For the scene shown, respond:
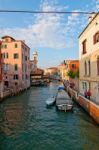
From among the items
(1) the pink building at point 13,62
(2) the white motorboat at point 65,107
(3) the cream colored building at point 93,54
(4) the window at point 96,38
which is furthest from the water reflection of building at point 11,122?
(1) the pink building at point 13,62

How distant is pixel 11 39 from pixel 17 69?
7429 mm

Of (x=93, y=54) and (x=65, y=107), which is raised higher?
(x=93, y=54)

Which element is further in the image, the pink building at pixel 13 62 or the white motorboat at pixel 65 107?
the pink building at pixel 13 62

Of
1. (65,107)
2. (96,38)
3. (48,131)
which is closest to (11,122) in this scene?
(48,131)

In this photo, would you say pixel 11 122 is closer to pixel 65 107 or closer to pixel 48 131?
pixel 48 131

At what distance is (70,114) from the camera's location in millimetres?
23828

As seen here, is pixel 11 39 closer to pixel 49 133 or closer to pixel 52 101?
pixel 52 101

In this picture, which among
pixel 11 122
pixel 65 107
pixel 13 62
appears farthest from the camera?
pixel 13 62

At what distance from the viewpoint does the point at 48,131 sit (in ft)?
57.7

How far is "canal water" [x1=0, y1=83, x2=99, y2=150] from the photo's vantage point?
1445cm

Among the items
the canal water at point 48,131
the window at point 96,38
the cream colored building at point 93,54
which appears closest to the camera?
the canal water at point 48,131

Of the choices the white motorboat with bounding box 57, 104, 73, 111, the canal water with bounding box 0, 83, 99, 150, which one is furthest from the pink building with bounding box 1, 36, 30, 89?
the canal water with bounding box 0, 83, 99, 150

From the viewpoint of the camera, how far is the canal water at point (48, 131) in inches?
569

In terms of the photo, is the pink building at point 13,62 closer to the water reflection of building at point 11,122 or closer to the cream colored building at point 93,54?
the cream colored building at point 93,54
